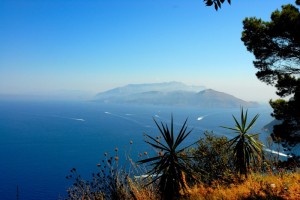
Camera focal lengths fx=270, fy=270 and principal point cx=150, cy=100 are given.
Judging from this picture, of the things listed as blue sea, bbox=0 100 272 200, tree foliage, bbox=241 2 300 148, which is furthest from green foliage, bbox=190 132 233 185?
blue sea, bbox=0 100 272 200

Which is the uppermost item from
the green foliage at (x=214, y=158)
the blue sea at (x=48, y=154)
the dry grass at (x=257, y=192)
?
the dry grass at (x=257, y=192)

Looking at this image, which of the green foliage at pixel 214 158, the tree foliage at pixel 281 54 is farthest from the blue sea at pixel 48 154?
the tree foliage at pixel 281 54

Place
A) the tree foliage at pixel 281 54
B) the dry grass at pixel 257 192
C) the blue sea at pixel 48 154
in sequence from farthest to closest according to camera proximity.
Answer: the blue sea at pixel 48 154
the tree foliage at pixel 281 54
the dry grass at pixel 257 192

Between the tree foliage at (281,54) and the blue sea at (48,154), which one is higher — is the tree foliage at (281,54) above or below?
above

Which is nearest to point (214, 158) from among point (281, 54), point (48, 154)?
point (281, 54)

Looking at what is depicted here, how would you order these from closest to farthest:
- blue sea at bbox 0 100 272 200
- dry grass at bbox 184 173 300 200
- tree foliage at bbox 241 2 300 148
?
dry grass at bbox 184 173 300 200
tree foliage at bbox 241 2 300 148
blue sea at bbox 0 100 272 200

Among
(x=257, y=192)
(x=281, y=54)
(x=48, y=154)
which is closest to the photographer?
(x=257, y=192)

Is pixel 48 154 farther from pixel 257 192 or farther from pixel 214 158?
pixel 257 192

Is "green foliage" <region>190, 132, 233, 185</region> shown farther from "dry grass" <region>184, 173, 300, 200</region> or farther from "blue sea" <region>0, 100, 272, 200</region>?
"blue sea" <region>0, 100, 272, 200</region>

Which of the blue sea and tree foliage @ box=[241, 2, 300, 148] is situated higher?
tree foliage @ box=[241, 2, 300, 148]

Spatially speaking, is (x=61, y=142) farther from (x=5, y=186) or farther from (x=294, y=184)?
(x=294, y=184)

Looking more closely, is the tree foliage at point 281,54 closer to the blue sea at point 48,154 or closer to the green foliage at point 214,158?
the green foliage at point 214,158

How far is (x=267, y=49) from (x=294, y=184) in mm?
11174

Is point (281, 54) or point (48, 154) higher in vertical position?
point (281, 54)
